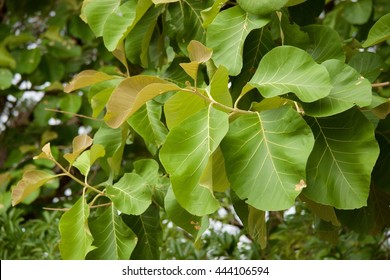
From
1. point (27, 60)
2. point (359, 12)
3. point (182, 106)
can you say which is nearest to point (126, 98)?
point (182, 106)

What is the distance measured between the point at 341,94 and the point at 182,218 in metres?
0.32

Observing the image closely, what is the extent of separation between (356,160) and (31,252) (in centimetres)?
127

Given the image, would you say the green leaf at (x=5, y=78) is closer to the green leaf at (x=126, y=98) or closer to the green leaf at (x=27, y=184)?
the green leaf at (x=27, y=184)

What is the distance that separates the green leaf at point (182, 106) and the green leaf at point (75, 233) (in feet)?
0.76

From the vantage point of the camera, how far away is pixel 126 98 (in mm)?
979

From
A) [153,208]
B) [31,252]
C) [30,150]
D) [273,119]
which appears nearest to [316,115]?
[273,119]

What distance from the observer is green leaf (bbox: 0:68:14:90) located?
8.64ft

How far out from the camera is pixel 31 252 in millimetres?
2004

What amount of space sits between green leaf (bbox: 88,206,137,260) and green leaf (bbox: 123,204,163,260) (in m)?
0.09

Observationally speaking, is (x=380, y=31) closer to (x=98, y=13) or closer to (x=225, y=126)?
(x=225, y=126)

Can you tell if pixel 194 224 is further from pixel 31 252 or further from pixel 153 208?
pixel 31 252

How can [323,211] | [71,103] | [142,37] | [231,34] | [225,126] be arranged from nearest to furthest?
1. [225,126]
2. [231,34]
3. [323,211]
4. [142,37]
5. [71,103]

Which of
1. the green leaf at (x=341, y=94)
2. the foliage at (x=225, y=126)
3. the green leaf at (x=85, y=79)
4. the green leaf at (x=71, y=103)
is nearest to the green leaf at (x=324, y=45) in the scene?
the foliage at (x=225, y=126)

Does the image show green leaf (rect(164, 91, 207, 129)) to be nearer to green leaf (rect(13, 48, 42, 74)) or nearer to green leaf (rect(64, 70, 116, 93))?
green leaf (rect(64, 70, 116, 93))
